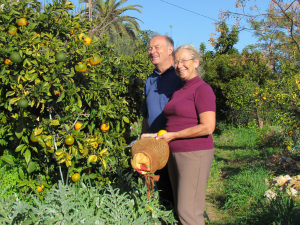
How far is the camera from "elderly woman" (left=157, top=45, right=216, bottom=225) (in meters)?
2.23

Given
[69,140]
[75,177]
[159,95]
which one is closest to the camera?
→ [69,140]

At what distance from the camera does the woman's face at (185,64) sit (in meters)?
2.34

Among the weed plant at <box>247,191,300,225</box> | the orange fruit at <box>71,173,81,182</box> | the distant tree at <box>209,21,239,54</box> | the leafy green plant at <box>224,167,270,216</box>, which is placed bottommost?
the leafy green plant at <box>224,167,270,216</box>

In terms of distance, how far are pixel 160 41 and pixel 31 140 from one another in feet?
4.31

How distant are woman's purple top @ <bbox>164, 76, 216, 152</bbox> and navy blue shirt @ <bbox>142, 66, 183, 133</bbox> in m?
0.36

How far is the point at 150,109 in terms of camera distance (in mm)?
2838

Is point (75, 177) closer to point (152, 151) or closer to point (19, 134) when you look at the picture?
point (19, 134)

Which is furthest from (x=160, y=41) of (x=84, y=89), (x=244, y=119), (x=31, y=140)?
(x=244, y=119)

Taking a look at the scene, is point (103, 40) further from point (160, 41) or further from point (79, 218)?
point (79, 218)

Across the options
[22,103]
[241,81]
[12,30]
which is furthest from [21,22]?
[241,81]

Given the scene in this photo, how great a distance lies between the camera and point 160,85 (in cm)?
283


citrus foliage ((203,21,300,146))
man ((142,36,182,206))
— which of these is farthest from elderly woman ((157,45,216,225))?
citrus foliage ((203,21,300,146))

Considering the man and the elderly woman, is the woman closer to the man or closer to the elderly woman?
the elderly woman

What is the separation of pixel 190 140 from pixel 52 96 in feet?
3.60
